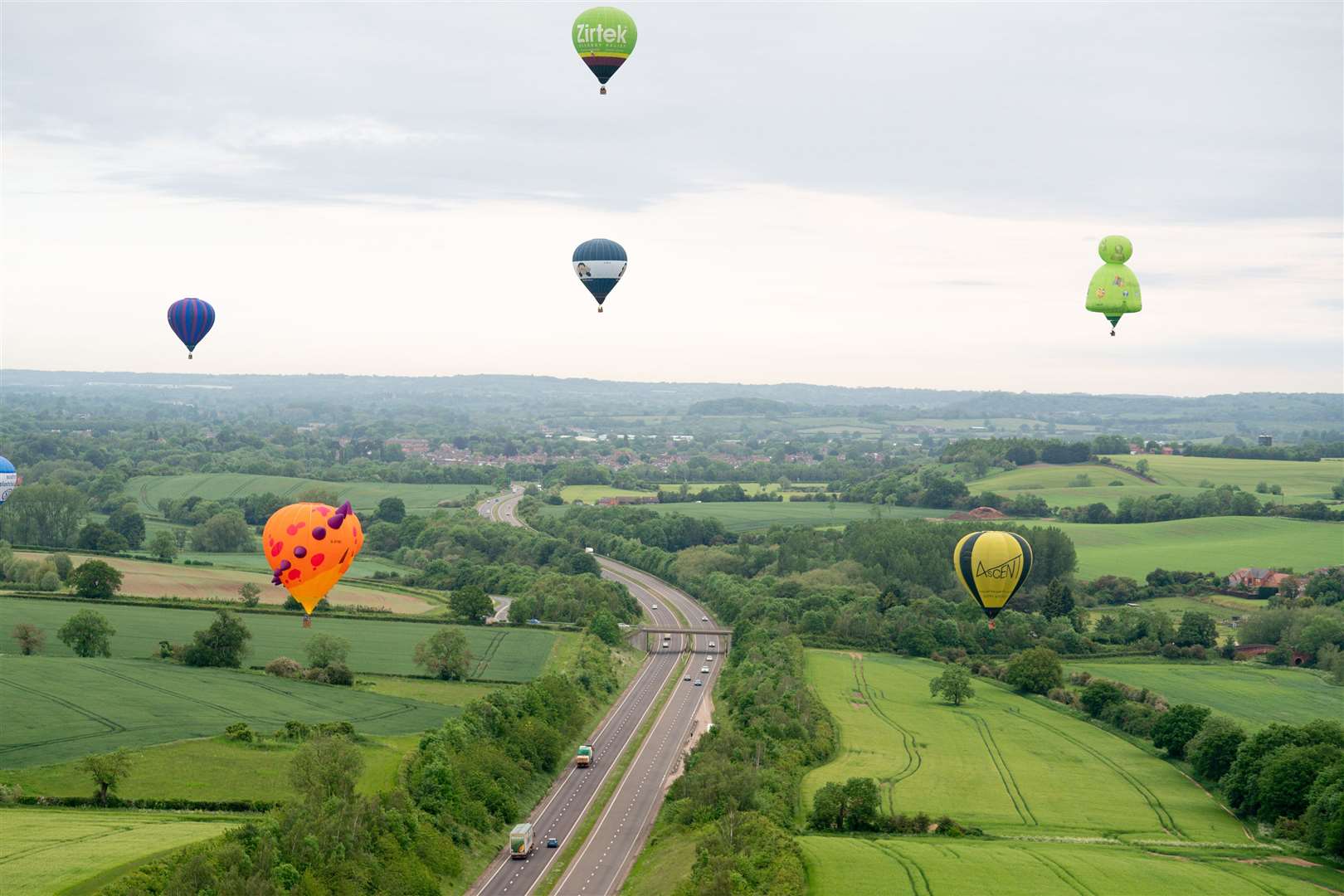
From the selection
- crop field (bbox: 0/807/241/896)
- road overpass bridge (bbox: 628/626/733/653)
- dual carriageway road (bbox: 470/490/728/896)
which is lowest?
dual carriageway road (bbox: 470/490/728/896)

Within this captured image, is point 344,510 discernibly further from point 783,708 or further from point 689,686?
point 689,686

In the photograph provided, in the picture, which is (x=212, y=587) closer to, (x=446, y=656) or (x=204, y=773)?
(x=446, y=656)

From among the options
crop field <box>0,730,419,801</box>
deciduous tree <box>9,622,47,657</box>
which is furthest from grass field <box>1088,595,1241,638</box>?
deciduous tree <box>9,622,47,657</box>

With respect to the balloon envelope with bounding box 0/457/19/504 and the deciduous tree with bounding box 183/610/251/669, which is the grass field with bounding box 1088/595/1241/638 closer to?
the deciduous tree with bounding box 183/610/251/669

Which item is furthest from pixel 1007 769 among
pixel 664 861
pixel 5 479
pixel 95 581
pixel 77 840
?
pixel 95 581

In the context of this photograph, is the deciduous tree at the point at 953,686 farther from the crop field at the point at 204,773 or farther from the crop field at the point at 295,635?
the crop field at the point at 204,773

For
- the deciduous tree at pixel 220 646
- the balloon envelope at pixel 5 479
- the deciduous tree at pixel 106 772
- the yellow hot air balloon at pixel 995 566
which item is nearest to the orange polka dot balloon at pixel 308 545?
the deciduous tree at pixel 106 772
